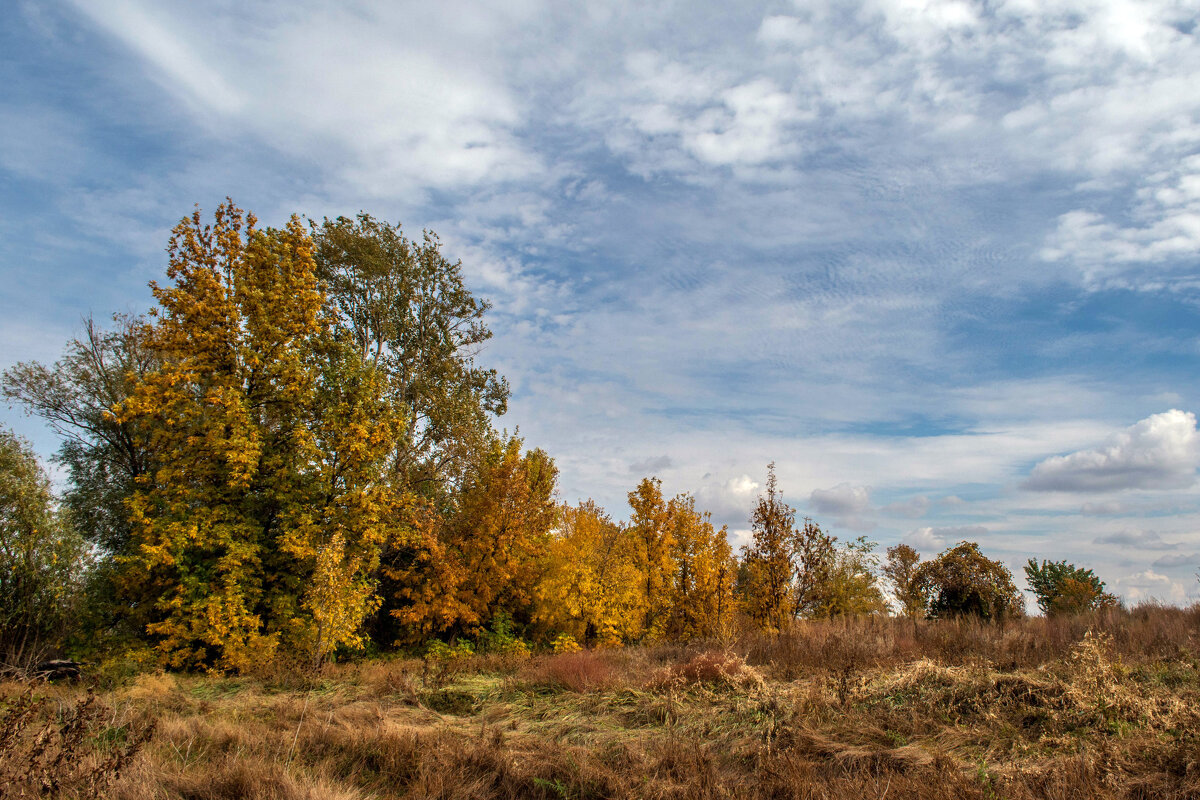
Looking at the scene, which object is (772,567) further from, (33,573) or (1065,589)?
(33,573)

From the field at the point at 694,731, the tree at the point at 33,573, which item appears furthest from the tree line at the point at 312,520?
the field at the point at 694,731

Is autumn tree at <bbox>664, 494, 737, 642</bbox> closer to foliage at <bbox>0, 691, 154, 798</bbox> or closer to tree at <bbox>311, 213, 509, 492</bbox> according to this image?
tree at <bbox>311, 213, 509, 492</bbox>

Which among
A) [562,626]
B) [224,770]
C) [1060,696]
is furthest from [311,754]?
[562,626]

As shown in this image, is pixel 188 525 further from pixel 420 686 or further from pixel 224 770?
pixel 224 770

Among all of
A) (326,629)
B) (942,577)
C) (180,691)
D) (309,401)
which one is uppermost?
(309,401)

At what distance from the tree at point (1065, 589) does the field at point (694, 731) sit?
845cm

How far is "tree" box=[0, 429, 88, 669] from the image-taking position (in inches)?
680

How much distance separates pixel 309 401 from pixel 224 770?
1341 cm

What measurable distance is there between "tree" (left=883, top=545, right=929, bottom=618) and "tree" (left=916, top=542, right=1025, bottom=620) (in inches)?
10.9

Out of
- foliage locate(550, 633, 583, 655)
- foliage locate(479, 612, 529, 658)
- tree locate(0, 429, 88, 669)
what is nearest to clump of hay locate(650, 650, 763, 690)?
foliage locate(550, 633, 583, 655)

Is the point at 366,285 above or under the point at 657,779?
above

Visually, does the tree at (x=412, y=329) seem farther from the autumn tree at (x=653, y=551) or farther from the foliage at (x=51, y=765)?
the foliage at (x=51, y=765)

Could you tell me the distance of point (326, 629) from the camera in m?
15.6

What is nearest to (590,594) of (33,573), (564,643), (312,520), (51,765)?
(564,643)
